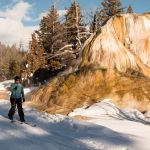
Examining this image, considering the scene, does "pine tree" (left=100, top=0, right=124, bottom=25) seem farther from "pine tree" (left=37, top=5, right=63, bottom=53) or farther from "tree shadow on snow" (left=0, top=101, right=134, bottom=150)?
"tree shadow on snow" (left=0, top=101, right=134, bottom=150)

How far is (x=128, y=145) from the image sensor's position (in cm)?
1380

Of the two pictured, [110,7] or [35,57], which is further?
[110,7]

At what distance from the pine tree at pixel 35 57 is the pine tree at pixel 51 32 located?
1272 mm

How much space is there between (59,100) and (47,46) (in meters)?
31.4

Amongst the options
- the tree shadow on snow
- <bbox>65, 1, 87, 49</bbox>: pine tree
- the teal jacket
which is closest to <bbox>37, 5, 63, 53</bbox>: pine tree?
<bbox>65, 1, 87, 49</bbox>: pine tree

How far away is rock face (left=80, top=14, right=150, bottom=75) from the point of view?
1182 inches

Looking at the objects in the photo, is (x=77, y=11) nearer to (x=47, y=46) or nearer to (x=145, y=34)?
(x=47, y=46)

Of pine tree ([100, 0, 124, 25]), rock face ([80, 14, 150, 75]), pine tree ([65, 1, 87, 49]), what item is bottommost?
rock face ([80, 14, 150, 75])

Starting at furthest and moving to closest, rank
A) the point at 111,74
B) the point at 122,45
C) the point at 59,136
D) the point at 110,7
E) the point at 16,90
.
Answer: the point at 110,7
the point at 122,45
the point at 111,74
the point at 16,90
the point at 59,136

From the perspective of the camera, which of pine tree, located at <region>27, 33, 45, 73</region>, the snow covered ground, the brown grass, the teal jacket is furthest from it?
pine tree, located at <region>27, 33, 45, 73</region>

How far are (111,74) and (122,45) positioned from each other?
386 centimetres

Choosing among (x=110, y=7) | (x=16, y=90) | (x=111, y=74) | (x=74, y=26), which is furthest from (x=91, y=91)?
(x=110, y=7)

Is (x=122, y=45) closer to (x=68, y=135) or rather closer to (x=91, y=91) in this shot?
(x=91, y=91)

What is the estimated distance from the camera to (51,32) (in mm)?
56375
